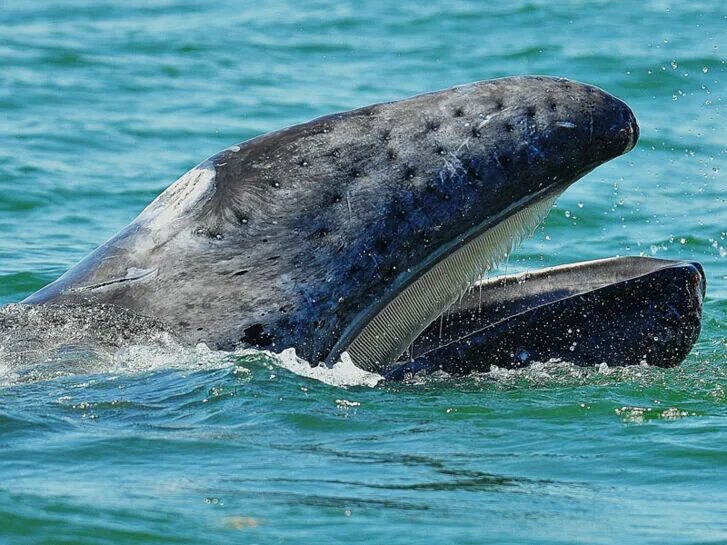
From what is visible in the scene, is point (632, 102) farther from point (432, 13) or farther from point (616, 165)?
point (432, 13)

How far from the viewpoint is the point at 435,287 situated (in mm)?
6637

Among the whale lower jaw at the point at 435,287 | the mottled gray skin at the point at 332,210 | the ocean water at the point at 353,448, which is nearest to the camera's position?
the ocean water at the point at 353,448

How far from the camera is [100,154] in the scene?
15.9 meters

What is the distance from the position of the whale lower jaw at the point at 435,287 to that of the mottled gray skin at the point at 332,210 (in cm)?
7

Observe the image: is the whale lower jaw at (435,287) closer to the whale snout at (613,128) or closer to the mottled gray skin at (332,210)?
the mottled gray skin at (332,210)

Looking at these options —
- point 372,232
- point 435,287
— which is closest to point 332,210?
point 372,232

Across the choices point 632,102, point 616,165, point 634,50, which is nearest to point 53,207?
point 616,165

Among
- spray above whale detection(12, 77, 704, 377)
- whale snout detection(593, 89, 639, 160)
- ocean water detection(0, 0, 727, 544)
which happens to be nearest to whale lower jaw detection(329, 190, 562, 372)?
spray above whale detection(12, 77, 704, 377)

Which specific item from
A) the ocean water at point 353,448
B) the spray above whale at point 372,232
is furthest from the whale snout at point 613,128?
the ocean water at point 353,448

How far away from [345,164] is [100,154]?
997cm

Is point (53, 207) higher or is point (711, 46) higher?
point (711, 46)

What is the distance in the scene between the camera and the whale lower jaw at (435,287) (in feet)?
21.4

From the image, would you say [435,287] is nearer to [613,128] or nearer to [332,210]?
[332,210]

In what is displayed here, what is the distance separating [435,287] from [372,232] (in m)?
0.50
